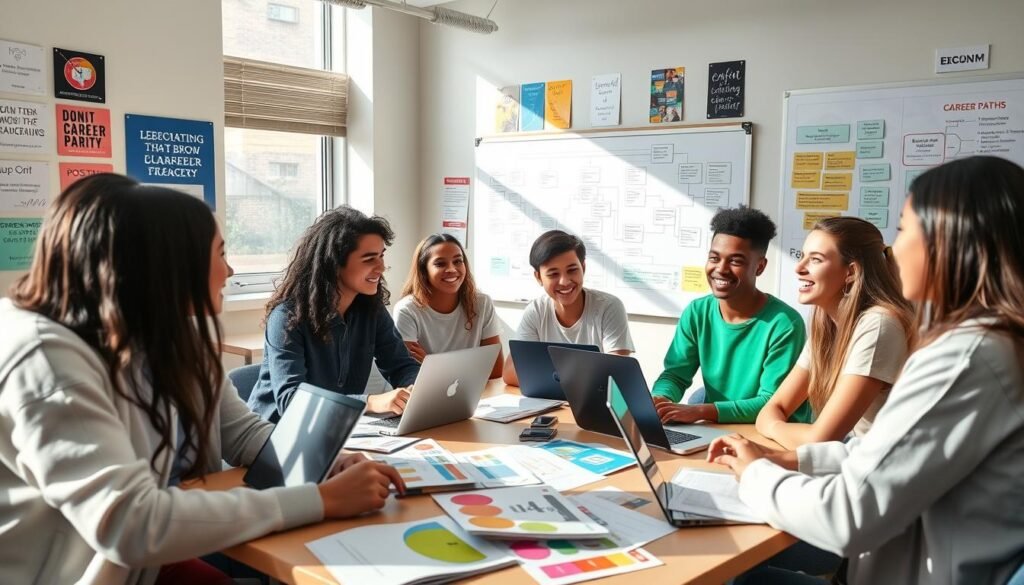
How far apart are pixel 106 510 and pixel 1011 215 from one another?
4.55ft

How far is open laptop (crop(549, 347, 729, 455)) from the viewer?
1.95 m

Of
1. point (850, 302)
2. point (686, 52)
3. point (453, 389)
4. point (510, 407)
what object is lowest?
point (510, 407)

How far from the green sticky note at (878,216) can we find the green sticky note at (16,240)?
3439 millimetres

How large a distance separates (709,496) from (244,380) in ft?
5.03

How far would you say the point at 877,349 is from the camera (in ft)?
6.40

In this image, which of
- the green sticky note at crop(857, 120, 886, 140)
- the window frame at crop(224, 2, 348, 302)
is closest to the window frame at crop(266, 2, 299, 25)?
the window frame at crop(224, 2, 348, 302)

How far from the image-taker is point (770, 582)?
5.46 feet

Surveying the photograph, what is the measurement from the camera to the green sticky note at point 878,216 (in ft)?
11.8

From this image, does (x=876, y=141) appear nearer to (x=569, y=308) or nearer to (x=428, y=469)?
(x=569, y=308)

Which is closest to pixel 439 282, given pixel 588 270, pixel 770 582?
pixel 588 270

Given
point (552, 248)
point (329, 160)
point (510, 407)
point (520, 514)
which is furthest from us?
point (329, 160)

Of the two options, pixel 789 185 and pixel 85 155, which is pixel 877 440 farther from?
pixel 85 155

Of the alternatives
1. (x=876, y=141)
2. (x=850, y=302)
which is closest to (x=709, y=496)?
(x=850, y=302)

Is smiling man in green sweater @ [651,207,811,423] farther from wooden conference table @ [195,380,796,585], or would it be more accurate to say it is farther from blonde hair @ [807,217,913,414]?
wooden conference table @ [195,380,796,585]
